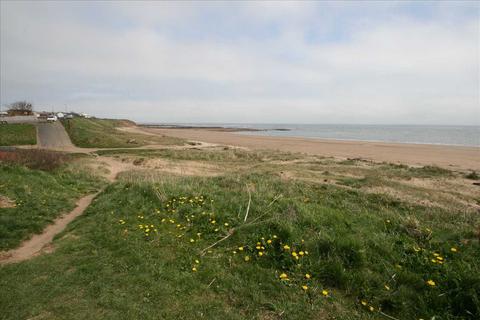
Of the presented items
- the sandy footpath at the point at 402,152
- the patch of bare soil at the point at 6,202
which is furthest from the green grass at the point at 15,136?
the sandy footpath at the point at 402,152

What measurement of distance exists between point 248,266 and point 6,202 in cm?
752

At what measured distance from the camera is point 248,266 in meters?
4.61

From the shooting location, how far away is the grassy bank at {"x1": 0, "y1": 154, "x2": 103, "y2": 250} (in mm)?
6248

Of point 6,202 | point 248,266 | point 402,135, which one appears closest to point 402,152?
point 248,266

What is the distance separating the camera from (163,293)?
12.8 ft

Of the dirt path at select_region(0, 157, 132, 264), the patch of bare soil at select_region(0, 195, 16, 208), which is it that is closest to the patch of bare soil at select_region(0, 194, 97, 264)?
the dirt path at select_region(0, 157, 132, 264)

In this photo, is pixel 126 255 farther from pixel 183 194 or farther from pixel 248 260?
pixel 183 194

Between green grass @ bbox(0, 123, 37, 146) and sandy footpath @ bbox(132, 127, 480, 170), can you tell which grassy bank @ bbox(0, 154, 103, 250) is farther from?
sandy footpath @ bbox(132, 127, 480, 170)

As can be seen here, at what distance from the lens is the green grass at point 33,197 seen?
245 inches

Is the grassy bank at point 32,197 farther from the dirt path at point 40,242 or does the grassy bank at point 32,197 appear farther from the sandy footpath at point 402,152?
the sandy footpath at point 402,152

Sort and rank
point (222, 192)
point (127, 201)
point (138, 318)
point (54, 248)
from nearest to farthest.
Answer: point (138, 318)
point (54, 248)
point (127, 201)
point (222, 192)

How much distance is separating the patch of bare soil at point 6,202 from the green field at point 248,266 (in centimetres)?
237

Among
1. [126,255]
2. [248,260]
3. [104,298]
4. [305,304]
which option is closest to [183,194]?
[126,255]

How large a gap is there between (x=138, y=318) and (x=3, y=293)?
2177mm
